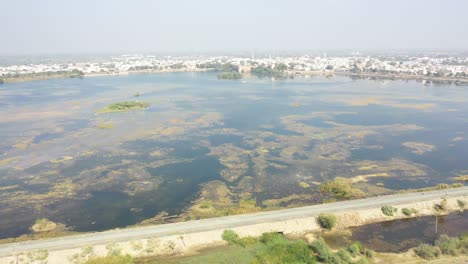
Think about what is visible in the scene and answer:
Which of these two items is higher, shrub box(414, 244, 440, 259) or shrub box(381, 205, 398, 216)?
shrub box(381, 205, 398, 216)

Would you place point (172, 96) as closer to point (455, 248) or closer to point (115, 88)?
point (115, 88)

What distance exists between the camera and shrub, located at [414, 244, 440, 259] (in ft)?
46.1

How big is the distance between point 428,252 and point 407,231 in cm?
258

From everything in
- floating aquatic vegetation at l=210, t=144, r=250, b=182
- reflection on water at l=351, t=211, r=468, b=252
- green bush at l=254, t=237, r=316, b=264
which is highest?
floating aquatic vegetation at l=210, t=144, r=250, b=182

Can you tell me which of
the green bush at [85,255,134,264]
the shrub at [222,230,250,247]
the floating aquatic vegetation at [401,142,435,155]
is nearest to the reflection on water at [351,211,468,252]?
the shrub at [222,230,250,247]

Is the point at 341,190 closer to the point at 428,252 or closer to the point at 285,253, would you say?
the point at 428,252

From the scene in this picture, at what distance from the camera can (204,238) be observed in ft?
50.7

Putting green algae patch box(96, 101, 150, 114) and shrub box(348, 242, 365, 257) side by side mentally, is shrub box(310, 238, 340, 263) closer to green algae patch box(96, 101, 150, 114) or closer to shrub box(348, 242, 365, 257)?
shrub box(348, 242, 365, 257)

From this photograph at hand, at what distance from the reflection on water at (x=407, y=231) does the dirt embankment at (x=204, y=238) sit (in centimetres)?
43

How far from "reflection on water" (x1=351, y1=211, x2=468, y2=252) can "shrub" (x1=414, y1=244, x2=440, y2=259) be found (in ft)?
2.50

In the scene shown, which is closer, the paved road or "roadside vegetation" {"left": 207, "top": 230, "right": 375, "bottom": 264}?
"roadside vegetation" {"left": 207, "top": 230, "right": 375, "bottom": 264}

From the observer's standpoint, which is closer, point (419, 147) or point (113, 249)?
point (113, 249)

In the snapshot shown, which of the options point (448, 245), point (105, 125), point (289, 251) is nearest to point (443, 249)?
point (448, 245)

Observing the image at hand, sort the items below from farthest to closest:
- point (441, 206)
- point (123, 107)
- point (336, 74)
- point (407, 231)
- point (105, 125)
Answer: point (336, 74) < point (123, 107) < point (105, 125) < point (441, 206) < point (407, 231)
